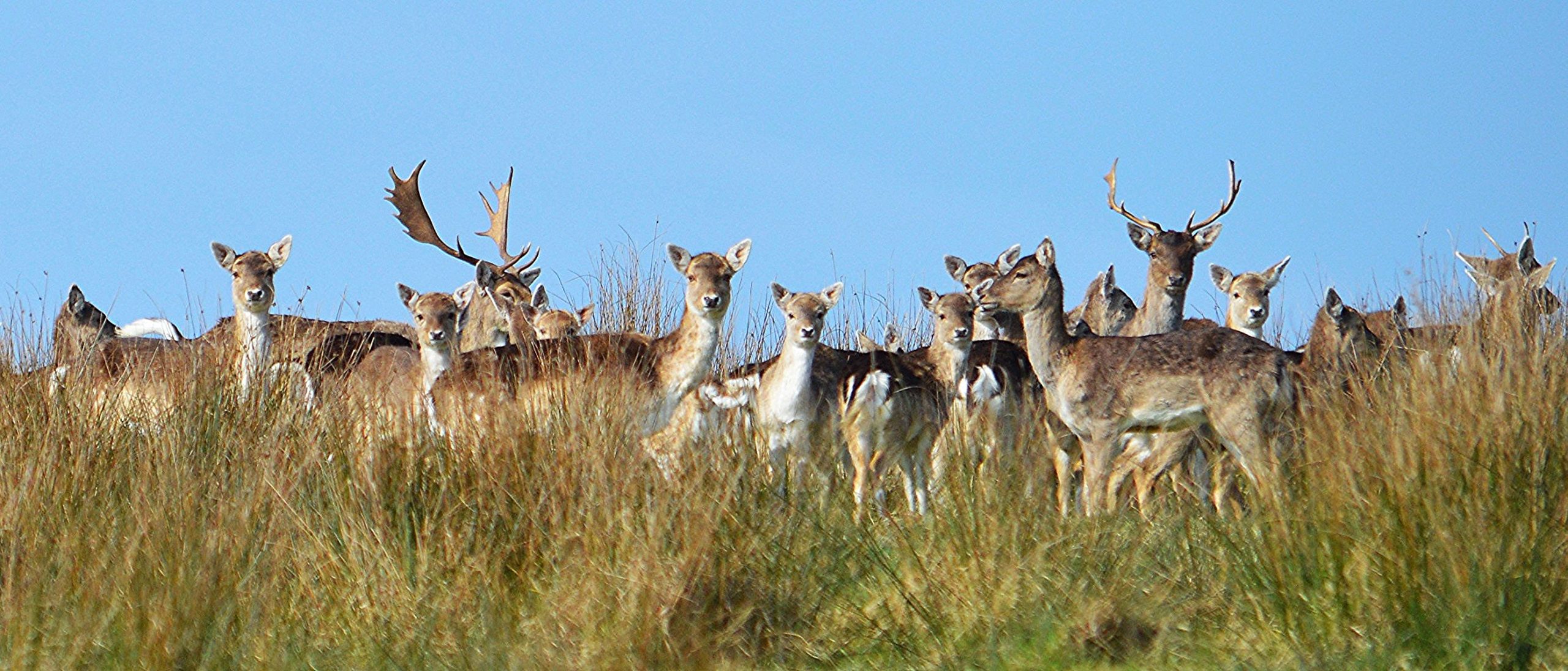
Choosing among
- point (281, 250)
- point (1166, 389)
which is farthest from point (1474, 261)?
point (281, 250)

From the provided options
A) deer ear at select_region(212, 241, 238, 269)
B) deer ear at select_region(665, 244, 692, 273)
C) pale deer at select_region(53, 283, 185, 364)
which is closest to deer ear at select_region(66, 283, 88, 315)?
pale deer at select_region(53, 283, 185, 364)

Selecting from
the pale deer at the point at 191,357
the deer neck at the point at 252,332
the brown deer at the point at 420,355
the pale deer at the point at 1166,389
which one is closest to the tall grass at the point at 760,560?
the pale deer at the point at 191,357

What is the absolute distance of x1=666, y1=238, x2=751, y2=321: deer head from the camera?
9203 mm

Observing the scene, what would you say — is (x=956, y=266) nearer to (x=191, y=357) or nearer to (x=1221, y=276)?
(x=1221, y=276)

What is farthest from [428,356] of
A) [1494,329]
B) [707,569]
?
[1494,329]

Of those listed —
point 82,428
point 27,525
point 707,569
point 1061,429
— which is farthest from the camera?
point 1061,429

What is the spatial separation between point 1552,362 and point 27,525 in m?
4.80

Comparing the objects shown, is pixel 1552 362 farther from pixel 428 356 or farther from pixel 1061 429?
pixel 428 356

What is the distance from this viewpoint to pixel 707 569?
5422 millimetres

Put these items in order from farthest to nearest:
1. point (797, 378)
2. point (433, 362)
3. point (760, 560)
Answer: point (433, 362) < point (797, 378) < point (760, 560)

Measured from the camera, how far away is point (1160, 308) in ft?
40.1

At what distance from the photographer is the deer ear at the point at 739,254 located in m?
9.65

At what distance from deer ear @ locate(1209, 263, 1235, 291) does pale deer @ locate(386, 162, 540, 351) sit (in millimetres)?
4213

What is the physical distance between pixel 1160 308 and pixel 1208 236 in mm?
764
